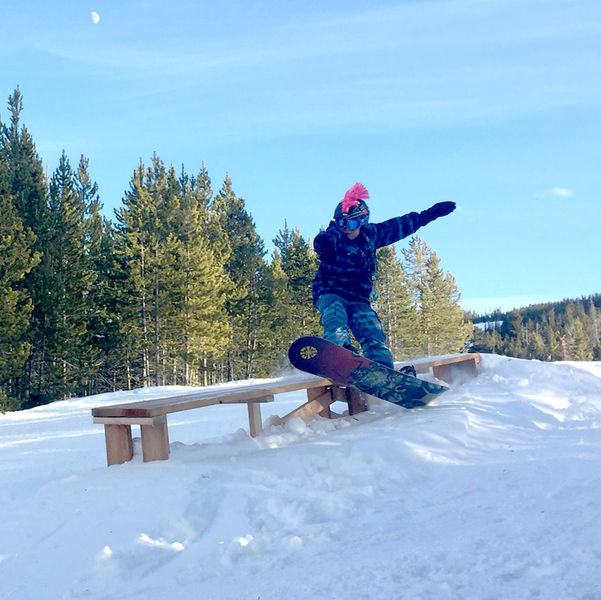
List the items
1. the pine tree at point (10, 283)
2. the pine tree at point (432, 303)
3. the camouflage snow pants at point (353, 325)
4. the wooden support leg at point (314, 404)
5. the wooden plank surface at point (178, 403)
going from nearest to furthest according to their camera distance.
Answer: the wooden plank surface at point (178, 403) → the wooden support leg at point (314, 404) → the camouflage snow pants at point (353, 325) → the pine tree at point (10, 283) → the pine tree at point (432, 303)

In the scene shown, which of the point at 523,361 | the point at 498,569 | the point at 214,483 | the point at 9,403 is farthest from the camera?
the point at 9,403

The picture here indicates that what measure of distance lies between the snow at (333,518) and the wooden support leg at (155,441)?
0.37ft

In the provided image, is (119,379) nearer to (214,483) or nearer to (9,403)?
(9,403)

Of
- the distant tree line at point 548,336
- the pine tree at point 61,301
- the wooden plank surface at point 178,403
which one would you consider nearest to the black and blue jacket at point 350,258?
the wooden plank surface at point 178,403

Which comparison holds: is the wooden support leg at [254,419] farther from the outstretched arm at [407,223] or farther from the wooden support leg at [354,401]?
the outstretched arm at [407,223]

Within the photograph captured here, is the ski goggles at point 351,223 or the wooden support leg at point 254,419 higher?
the ski goggles at point 351,223

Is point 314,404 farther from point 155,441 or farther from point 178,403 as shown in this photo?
point 155,441

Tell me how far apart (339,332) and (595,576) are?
3.68 metres

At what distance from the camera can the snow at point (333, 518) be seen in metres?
1.88

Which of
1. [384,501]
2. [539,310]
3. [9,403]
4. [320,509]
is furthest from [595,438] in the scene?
[539,310]

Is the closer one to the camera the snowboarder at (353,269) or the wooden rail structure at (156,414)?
the wooden rail structure at (156,414)

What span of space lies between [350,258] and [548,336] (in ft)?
323

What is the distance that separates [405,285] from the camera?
38.0 meters

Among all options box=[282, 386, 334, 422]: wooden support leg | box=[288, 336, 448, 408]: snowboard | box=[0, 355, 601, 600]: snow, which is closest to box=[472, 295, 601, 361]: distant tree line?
box=[282, 386, 334, 422]: wooden support leg
